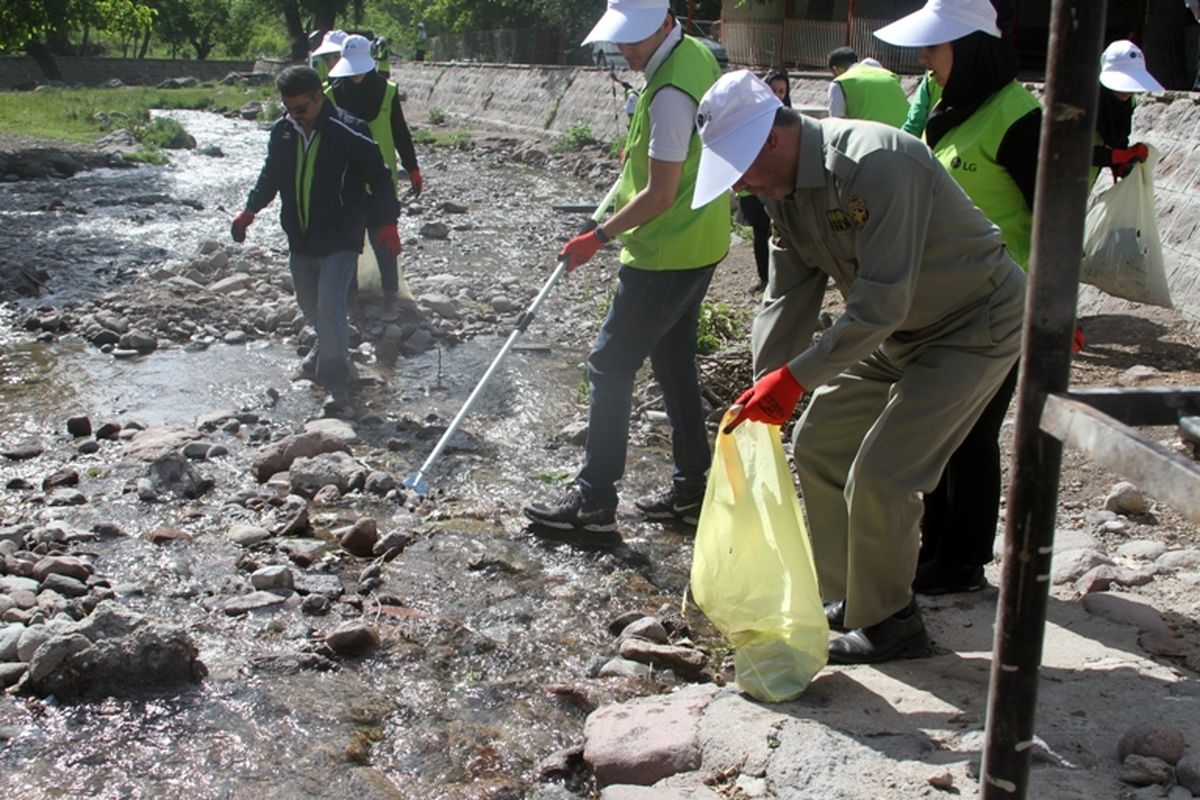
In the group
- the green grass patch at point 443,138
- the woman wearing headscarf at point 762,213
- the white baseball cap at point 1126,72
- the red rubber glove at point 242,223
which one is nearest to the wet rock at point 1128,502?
the white baseball cap at point 1126,72

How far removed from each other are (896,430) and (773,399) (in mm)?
388

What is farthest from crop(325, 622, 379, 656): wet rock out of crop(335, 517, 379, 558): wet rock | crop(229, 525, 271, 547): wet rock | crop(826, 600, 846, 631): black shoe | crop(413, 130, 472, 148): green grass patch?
crop(413, 130, 472, 148): green grass patch

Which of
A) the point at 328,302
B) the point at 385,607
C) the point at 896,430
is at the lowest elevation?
the point at 385,607

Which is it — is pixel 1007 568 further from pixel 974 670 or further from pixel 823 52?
pixel 823 52

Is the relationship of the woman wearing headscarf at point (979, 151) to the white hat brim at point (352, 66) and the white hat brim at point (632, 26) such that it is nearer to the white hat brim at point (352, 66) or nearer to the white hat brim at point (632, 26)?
the white hat brim at point (632, 26)

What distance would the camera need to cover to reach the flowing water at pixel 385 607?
11.7ft

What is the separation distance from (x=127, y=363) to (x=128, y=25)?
4540 cm

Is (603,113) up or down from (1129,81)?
down

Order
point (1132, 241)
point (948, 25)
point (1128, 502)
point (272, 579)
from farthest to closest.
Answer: point (1132, 241) → point (1128, 502) → point (272, 579) → point (948, 25)

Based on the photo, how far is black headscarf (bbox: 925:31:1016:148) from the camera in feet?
13.1

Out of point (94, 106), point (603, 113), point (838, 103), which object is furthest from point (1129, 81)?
point (94, 106)

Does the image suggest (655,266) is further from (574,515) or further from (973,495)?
(973,495)

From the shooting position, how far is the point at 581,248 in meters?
5.08

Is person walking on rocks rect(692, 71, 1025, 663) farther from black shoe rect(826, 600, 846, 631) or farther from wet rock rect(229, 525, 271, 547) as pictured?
wet rock rect(229, 525, 271, 547)
